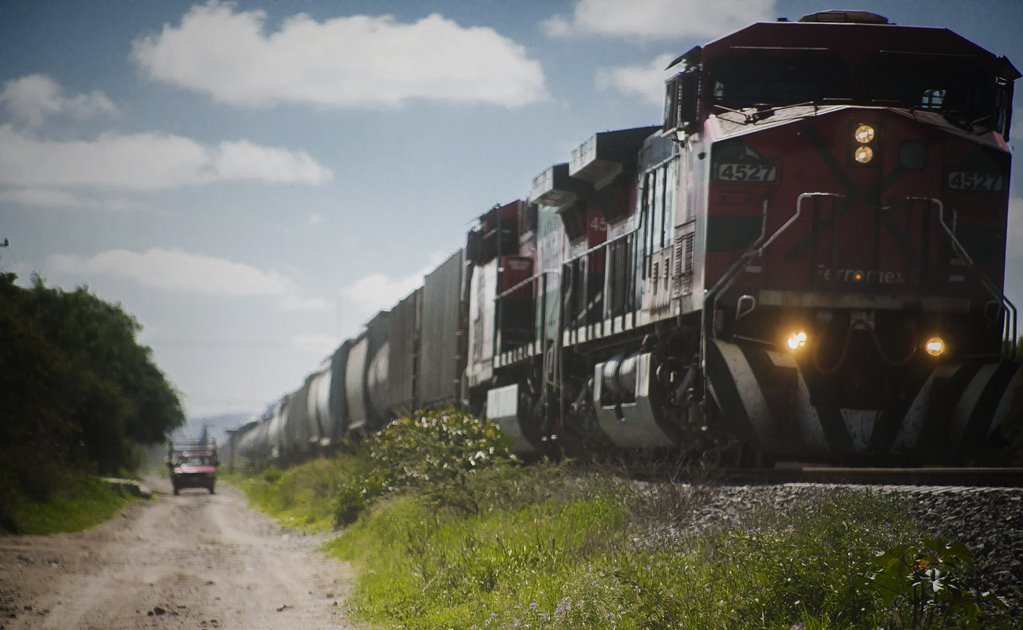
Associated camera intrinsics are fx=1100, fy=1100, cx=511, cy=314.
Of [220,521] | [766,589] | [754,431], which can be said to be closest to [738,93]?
[754,431]

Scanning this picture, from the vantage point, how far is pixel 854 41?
10.0 meters

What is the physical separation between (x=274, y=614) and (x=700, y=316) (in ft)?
14.9

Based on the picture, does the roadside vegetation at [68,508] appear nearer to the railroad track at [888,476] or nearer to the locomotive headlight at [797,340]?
the railroad track at [888,476]

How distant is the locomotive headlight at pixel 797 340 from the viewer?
9.48 m

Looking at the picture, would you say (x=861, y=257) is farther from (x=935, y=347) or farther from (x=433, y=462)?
(x=433, y=462)

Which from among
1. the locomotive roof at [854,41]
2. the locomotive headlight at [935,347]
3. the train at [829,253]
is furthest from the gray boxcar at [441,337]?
the locomotive headlight at [935,347]

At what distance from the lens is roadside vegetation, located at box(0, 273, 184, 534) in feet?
63.4

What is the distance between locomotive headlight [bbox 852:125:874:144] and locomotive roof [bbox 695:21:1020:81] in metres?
0.79

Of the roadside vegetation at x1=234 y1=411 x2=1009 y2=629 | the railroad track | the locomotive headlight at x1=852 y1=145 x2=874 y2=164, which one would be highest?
the locomotive headlight at x1=852 y1=145 x2=874 y2=164

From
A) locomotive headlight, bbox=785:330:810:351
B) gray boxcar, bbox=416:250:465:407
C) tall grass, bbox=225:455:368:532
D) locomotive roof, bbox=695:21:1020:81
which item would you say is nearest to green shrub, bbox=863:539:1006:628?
locomotive headlight, bbox=785:330:810:351

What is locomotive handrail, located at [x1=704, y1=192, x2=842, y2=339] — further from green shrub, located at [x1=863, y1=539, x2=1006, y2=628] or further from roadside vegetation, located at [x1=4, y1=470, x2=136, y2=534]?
roadside vegetation, located at [x1=4, y1=470, x2=136, y2=534]

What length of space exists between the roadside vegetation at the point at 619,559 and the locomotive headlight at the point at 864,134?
3.52 m

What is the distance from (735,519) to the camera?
24.4 feet

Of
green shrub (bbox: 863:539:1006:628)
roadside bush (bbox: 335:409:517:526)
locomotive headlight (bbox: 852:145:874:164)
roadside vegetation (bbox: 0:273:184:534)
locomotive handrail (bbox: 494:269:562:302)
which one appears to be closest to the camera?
green shrub (bbox: 863:539:1006:628)
